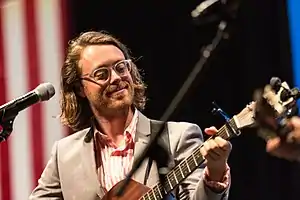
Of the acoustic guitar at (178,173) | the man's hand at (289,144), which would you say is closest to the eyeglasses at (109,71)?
the acoustic guitar at (178,173)

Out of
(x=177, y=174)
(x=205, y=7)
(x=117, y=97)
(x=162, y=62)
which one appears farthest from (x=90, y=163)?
(x=205, y=7)

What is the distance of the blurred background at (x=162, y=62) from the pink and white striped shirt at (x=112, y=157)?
19 centimetres

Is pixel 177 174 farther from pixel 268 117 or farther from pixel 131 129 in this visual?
pixel 268 117

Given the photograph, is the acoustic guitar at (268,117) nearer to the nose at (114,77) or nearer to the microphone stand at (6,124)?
the microphone stand at (6,124)

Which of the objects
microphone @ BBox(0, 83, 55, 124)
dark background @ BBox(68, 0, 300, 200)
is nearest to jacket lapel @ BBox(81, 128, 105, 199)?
dark background @ BBox(68, 0, 300, 200)

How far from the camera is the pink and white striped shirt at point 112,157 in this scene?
228 centimetres

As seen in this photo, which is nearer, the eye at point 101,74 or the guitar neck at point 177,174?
the guitar neck at point 177,174

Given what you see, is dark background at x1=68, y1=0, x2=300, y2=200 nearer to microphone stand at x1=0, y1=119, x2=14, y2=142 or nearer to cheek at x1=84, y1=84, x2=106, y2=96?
cheek at x1=84, y1=84, x2=106, y2=96

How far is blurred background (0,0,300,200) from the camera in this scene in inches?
102

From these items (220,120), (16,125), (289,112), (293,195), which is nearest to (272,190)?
(293,195)

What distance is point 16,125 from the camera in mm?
3242

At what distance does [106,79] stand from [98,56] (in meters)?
0.10

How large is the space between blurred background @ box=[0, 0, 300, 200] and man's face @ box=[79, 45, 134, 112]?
0.19 meters

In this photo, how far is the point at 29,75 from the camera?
322 centimetres
